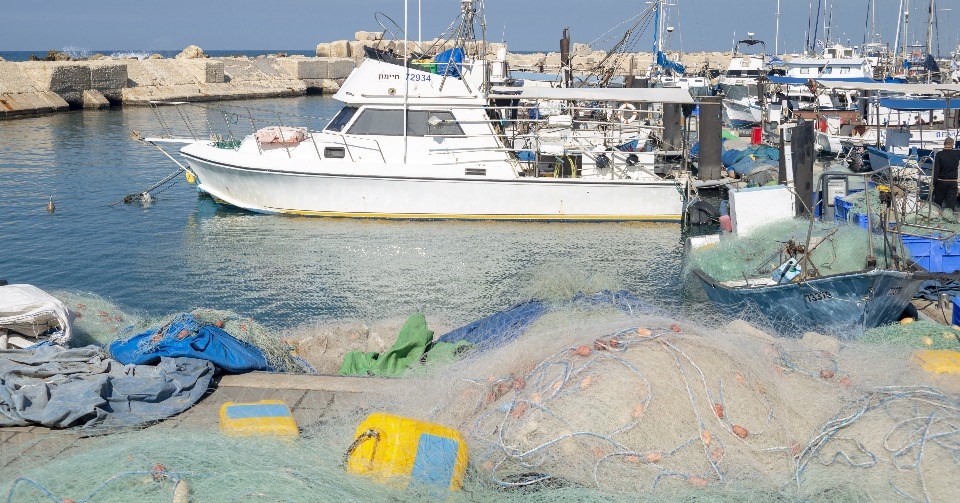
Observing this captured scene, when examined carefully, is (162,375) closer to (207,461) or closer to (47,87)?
(207,461)

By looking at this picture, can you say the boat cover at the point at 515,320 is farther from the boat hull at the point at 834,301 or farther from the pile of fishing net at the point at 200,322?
the boat hull at the point at 834,301

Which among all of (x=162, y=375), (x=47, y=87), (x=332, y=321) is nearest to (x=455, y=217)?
(x=332, y=321)

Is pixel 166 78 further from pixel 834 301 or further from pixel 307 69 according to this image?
pixel 834 301

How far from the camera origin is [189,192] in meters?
18.7

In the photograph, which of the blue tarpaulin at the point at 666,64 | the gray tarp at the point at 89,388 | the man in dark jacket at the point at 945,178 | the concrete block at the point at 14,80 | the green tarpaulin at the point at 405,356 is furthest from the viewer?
the blue tarpaulin at the point at 666,64

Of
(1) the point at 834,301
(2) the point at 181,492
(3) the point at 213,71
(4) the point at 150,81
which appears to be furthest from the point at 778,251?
(3) the point at 213,71

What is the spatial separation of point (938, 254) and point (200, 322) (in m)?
7.76

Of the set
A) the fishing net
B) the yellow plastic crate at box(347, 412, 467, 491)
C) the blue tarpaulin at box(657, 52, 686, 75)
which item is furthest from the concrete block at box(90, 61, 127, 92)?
the yellow plastic crate at box(347, 412, 467, 491)

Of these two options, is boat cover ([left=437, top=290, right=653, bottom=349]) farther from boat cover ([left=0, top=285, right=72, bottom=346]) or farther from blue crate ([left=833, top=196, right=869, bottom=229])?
blue crate ([left=833, top=196, right=869, bottom=229])

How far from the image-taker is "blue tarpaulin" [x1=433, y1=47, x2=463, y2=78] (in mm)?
16344

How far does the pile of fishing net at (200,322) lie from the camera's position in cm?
698

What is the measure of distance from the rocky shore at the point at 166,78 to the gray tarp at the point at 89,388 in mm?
18598

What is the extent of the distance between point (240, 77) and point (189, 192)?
3942cm

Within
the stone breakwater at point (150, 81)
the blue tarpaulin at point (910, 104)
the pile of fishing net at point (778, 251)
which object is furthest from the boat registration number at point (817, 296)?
the stone breakwater at point (150, 81)
